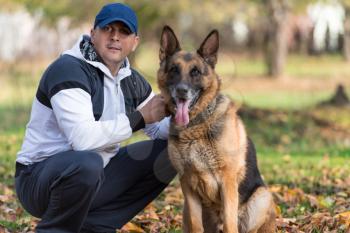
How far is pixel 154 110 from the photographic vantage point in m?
4.23

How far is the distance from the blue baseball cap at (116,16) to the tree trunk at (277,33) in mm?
14992

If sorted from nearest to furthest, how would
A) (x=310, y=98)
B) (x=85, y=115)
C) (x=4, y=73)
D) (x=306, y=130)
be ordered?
(x=85, y=115) → (x=306, y=130) → (x=310, y=98) → (x=4, y=73)

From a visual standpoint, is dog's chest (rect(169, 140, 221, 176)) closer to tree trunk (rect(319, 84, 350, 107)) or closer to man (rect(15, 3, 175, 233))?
man (rect(15, 3, 175, 233))

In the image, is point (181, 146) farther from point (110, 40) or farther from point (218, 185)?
point (110, 40)

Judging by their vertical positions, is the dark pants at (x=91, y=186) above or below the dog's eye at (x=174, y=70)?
below

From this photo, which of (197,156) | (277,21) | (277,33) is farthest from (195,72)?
(277,33)

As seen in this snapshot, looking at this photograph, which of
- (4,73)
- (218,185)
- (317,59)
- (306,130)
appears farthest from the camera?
(317,59)

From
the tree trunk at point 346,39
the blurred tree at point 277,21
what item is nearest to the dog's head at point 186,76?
the blurred tree at point 277,21

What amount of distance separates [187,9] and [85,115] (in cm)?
1113

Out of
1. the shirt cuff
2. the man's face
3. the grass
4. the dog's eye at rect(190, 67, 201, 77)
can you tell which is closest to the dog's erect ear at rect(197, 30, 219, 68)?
the dog's eye at rect(190, 67, 201, 77)

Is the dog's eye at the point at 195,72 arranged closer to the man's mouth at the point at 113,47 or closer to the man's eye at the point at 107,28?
the man's mouth at the point at 113,47

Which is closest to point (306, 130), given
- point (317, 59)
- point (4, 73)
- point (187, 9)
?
point (187, 9)

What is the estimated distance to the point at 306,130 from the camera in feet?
39.3

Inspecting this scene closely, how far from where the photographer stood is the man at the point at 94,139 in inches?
159
